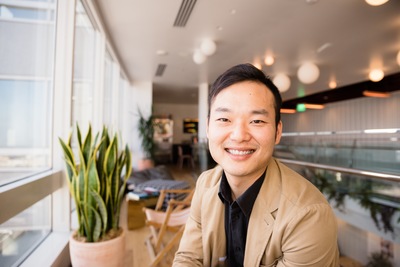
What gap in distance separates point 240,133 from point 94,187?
149 centimetres

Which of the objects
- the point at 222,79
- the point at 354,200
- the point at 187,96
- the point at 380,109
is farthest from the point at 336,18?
the point at 187,96

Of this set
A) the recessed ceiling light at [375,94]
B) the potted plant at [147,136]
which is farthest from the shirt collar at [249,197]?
the recessed ceiling light at [375,94]

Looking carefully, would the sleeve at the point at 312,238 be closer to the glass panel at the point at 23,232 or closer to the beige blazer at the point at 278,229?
the beige blazer at the point at 278,229

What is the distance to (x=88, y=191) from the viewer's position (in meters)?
1.98

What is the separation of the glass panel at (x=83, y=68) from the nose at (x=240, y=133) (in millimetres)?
2591

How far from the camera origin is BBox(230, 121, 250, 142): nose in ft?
2.84

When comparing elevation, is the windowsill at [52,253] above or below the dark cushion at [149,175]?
below

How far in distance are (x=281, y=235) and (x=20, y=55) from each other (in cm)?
203

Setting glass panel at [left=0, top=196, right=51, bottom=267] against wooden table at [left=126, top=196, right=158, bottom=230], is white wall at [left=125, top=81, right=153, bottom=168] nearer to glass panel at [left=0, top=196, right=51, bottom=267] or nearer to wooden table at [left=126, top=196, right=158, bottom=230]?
wooden table at [left=126, top=196, right=158, bottom=230]

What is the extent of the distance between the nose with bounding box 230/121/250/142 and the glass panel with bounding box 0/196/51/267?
63.5 inches

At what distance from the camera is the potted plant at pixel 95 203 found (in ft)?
6.38

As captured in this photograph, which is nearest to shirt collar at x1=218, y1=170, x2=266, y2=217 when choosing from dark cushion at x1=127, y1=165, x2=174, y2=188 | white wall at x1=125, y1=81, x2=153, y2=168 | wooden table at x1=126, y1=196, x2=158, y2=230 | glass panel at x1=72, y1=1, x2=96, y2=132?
glass panel at x1=72, y1=1, x2=96, y2=132

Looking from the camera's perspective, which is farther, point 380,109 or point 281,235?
point 380,109

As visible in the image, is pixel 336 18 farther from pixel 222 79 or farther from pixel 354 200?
pixel 222 79
